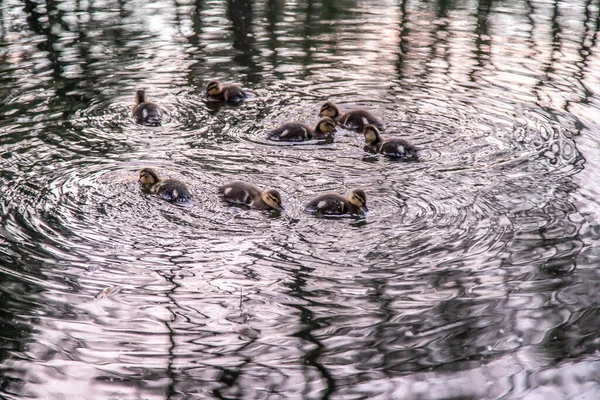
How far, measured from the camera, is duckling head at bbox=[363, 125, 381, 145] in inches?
262

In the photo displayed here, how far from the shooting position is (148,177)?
575cm

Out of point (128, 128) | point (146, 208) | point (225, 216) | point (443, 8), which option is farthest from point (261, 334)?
point (443, 8)

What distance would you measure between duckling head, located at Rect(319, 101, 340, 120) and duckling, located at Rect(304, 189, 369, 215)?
76.8 inches

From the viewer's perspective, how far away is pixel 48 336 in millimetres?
4117

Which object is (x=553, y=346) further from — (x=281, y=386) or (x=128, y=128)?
(x=128, y=128)

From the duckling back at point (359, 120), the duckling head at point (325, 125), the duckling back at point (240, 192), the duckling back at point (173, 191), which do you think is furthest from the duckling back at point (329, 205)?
the duckling back at point (359, 120)

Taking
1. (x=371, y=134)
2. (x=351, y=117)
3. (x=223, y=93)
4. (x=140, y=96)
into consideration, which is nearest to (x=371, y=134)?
(x=371, y=134)

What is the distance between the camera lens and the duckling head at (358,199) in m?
5.41

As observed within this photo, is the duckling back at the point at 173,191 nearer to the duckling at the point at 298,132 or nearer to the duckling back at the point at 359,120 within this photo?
the duckling at the point at 298,132

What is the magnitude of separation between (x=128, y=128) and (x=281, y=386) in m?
3.89

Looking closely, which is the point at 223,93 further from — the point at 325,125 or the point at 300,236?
the point at 300,236

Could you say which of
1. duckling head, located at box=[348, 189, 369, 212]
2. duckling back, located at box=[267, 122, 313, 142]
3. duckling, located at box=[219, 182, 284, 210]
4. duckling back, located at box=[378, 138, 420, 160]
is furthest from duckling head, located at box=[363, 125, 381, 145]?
duckling, located at box=[219, 182, 284, 210]

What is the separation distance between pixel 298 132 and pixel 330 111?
1.93 feet

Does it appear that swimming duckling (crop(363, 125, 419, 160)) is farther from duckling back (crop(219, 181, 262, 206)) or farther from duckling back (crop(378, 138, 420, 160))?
duckling back (crop(219, 181, 262, 206))
